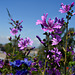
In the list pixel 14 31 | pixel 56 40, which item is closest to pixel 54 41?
pixel 56 40

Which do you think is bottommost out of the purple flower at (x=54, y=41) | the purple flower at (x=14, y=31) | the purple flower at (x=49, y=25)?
the purple flower at (x=54, y=41)

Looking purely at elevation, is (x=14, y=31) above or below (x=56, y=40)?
above

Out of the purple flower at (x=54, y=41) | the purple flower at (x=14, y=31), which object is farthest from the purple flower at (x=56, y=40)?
the purple flower at (x=14, y=31)

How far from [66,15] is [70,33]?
23cm

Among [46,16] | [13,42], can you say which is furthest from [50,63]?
[13,42]

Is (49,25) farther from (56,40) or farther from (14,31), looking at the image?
(14,31)

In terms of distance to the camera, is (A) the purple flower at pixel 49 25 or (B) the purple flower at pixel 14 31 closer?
(A) the purple flower at pixel 49 25

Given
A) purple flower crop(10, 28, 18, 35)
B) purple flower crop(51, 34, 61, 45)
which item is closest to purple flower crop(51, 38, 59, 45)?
purple flower crop(51, 34, 61, 45)

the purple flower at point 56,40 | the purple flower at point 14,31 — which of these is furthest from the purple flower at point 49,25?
the purple flower at point 14,31

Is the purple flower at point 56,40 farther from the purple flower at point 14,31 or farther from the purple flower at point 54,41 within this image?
the purple flower at point 14,31

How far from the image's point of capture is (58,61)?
172 cm

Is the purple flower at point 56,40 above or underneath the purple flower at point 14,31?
underneath

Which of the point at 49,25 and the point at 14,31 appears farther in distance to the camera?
the point at 14,31

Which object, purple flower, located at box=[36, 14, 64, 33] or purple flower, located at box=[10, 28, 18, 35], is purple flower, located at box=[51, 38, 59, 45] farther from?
purple flower, located at box=[10, 28, 18, 35]
